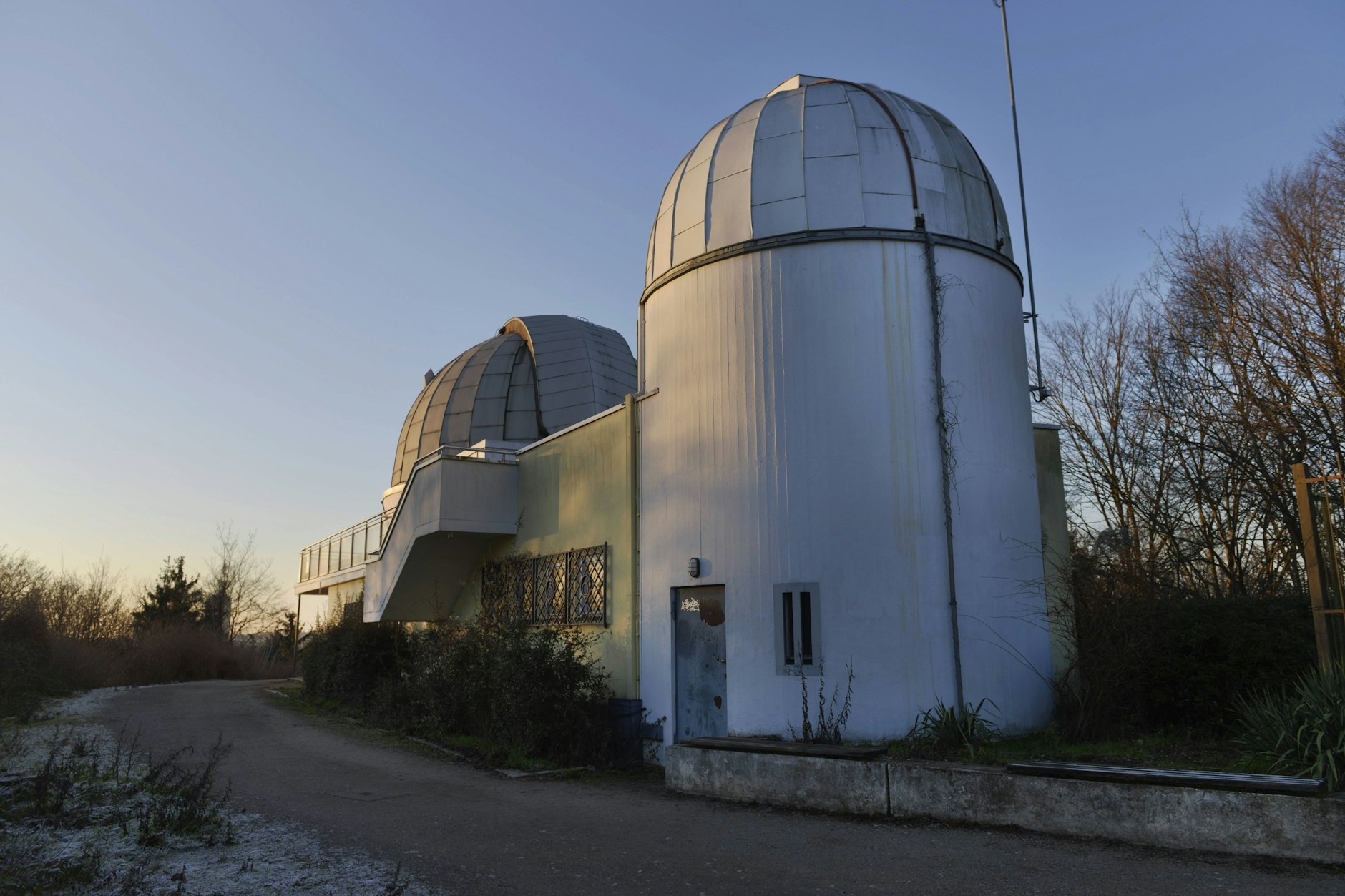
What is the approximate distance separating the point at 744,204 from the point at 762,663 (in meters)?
5.79

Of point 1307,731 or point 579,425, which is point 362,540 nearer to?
point 579,425

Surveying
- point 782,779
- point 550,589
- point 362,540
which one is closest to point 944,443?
point 782,779

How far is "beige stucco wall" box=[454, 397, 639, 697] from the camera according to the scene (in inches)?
505

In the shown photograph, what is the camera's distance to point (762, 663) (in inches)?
416

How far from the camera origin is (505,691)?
39.1 ft

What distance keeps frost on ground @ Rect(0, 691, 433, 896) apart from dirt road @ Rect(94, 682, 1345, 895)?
0.42 metres

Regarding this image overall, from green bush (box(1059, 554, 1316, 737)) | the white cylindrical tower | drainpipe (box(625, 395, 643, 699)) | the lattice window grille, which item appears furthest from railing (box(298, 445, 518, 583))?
green bush (box(1059, 554, 1316, 737))

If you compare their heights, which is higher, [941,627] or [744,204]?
[744,204]

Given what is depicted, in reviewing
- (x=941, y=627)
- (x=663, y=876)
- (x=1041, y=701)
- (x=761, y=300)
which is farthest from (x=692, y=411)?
(x=663, y=876)

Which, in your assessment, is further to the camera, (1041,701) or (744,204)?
(744,204)

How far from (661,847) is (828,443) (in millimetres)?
5135

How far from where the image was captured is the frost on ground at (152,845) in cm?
567

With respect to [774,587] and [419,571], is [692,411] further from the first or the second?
[419,571]

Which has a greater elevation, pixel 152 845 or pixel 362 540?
pixel 362 540
